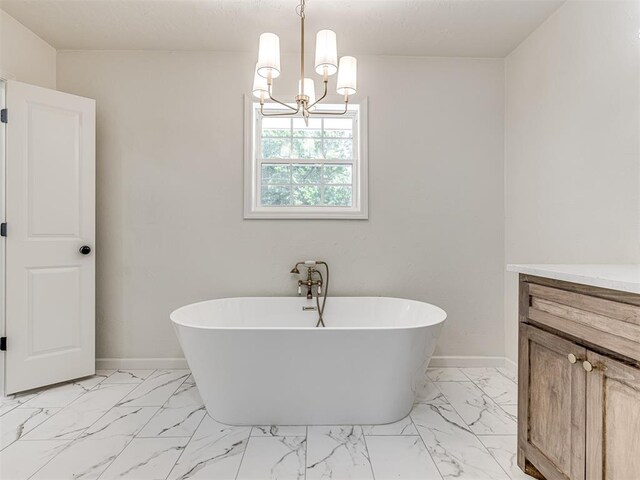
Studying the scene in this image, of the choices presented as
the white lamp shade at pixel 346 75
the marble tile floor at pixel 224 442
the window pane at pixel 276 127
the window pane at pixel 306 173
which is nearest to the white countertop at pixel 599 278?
the marble tile floor at pixel 224 442

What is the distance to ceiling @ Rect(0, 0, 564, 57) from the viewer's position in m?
2.11

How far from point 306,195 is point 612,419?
7.33 ft

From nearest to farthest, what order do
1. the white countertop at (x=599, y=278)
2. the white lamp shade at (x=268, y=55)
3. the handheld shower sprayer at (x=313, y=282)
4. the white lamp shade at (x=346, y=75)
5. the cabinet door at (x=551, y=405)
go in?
the white countertop at (x=599, y=278) < the cabinet door at (x=551, y=405) < the white lamp shade at (x=268, y=55) < the white lamp shade at (x=346, y=75) < the handheld shower sprayer at (x=313, y=282)

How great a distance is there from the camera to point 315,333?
1.72 meters

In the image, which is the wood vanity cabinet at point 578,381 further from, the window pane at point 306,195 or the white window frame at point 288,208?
the window pane at point 306,195

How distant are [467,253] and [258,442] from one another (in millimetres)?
2024

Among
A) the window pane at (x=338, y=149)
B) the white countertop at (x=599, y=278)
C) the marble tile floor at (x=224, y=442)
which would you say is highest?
the window pane at (x=338, y=149)

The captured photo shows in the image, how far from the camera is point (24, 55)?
2.35 metres

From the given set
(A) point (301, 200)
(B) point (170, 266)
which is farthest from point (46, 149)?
(A) point (301, 200)

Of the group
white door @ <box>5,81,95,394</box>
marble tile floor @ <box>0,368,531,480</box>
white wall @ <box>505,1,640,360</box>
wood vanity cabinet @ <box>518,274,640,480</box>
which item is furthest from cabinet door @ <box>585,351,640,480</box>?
white door @ <box>5,81,95,394</box>

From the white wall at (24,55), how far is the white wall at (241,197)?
0.09 meters

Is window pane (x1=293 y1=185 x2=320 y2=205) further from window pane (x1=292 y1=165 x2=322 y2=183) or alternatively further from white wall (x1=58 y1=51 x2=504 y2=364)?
white wall (x1=58 y1=51 x2=504 y2=364)

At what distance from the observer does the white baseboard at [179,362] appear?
103 inches

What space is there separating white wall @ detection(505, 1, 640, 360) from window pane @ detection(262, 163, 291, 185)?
5.80 feet
